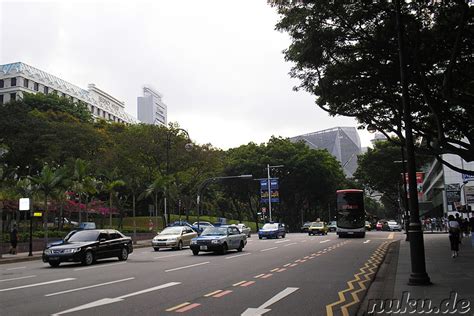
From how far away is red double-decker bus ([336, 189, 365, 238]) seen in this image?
3884 centimetres

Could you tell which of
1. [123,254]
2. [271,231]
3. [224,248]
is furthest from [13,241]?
[271,231]

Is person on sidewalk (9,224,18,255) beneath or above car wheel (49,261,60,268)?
above

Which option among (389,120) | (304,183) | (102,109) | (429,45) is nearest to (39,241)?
(389,120)

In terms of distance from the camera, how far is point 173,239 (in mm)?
28094

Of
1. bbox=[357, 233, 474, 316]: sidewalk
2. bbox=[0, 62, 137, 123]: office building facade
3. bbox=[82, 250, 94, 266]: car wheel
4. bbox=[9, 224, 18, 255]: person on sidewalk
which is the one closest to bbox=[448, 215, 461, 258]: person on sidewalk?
bbox=[357, 233, 474, 316]: sidewalk

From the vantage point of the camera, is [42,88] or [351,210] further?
[42,88]

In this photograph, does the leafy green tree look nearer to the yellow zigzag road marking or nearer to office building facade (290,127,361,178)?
the yellow zigzag road marking

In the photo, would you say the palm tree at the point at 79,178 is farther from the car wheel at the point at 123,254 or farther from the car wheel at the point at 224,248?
the car wheel at the point at 224,248

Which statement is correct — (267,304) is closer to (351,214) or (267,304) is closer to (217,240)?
(217,240)

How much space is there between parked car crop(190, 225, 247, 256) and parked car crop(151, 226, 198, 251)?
5.05 m

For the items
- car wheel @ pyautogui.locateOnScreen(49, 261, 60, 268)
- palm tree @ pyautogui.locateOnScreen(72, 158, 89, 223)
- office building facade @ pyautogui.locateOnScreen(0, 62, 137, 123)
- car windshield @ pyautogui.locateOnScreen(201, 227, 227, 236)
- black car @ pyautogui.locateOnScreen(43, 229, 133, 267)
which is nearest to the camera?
black car @ pyautogui.locateOnScreen(43, 229, 133, 267)

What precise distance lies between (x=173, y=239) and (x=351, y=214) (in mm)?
17344

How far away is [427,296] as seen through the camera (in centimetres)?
915

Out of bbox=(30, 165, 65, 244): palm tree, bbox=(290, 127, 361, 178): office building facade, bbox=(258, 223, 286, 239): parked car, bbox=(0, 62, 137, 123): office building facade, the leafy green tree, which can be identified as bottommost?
bbox=(258, 223, 286, 239): parked car
